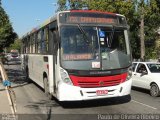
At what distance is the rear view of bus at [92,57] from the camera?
35.5 feet

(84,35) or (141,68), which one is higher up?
(84,35)

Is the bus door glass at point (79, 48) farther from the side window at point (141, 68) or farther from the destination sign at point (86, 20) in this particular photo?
the side window at point (141, 68)

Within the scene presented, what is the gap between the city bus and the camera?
35.6ft

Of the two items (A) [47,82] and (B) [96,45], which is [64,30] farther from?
(A) [47,82]

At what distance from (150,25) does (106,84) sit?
35.8 meters

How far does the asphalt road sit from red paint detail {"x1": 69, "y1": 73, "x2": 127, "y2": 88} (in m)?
0.77

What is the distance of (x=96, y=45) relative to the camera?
11.2 m

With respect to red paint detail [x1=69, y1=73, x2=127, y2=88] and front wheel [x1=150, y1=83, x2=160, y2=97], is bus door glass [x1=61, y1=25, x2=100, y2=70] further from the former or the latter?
front wheel [x1=150, y1=83, x2=160, y2=97]

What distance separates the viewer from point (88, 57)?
1099 cm

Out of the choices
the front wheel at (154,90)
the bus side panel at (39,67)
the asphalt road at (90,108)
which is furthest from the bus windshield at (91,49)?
the front wheel at (154,90)

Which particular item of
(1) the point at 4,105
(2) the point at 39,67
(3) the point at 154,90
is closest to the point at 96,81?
(1) the point at 4,105

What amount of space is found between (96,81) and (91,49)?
99 centimetres

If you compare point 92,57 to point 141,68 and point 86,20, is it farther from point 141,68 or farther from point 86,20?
point 141,68

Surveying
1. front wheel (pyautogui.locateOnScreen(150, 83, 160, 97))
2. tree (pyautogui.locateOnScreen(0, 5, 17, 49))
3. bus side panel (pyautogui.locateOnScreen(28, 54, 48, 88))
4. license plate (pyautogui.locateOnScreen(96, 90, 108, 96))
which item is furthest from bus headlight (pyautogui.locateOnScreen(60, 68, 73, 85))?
tree (pyautogui.locateOnScreen(0, 5, 17, 49))
